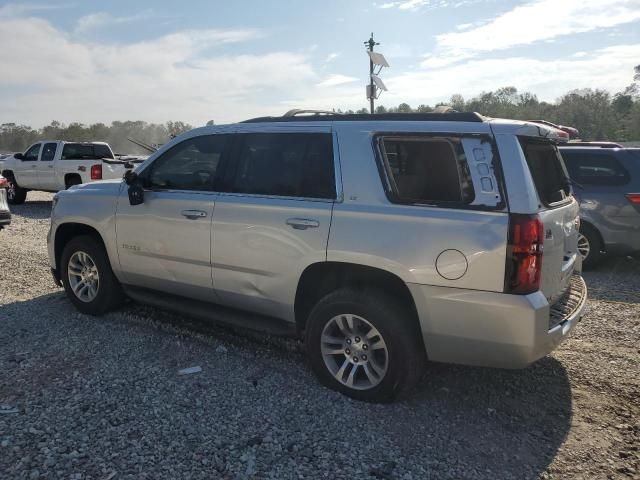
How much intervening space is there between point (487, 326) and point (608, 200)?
5.02 m

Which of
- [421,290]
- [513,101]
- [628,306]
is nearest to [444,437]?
[421,290]

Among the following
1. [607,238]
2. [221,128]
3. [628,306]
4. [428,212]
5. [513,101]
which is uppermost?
[513,101]

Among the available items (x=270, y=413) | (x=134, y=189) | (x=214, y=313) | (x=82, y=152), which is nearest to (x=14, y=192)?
(x=82, y=152)

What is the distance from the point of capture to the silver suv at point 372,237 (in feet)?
9.93

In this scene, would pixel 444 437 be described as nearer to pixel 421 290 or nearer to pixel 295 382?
pixel 421 290

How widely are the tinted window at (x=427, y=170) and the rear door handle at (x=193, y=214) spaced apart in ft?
5.22

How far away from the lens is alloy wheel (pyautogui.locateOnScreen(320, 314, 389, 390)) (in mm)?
3471

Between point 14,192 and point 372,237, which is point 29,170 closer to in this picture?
point 14,192

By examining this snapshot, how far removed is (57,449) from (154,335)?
1809mm

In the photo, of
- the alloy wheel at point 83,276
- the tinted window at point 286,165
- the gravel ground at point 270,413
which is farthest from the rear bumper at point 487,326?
the alloy wheel at point 83,276

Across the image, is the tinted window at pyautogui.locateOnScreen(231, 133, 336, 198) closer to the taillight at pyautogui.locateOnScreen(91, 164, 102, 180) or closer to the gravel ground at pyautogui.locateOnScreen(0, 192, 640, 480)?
the gravel ground at pyautogui.locateOnScreen(0, 192, 640, 480)

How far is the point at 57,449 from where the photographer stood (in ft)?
9.62

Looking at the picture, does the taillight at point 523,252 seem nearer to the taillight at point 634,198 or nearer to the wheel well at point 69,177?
the taillight at point 634,198

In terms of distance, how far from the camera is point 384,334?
3355 mm
